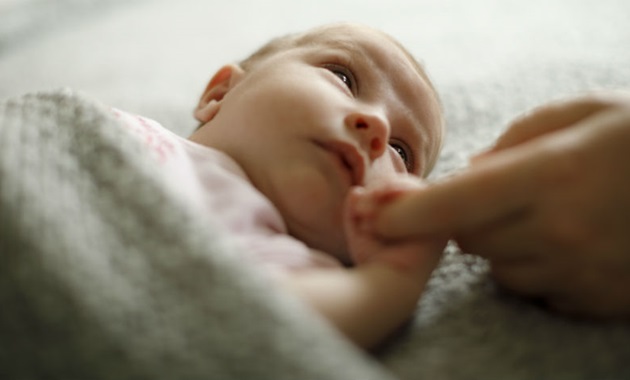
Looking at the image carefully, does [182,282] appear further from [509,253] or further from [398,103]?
[398,103]

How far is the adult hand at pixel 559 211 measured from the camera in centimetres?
55

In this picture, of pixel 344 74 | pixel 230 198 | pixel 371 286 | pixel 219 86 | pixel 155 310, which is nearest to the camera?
pixel 155 310

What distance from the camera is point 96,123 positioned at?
25.1 inches

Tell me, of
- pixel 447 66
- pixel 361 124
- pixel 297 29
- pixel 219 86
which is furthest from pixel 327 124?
pixel 297 29

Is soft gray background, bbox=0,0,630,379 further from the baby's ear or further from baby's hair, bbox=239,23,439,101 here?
the baby's ear

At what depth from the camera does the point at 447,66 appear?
57.7 inches

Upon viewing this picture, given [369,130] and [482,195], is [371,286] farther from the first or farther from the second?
[369,130]

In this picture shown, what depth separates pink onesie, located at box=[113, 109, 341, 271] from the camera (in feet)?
2.16

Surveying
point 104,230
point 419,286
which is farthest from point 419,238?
point 104,230

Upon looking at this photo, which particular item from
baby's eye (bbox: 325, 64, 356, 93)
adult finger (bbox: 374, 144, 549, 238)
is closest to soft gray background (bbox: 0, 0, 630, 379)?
adult finger (bbox: 374, 144, 549, 238)

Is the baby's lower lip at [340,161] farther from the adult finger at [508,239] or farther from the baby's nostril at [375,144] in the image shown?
the adult finger at [508,239]

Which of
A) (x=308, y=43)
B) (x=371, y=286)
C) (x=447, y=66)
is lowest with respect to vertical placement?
(x=447, y=66)

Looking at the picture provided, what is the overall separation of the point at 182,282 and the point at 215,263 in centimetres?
3

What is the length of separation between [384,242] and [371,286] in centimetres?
7
